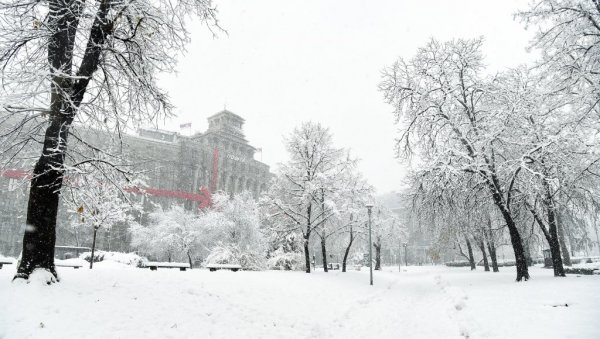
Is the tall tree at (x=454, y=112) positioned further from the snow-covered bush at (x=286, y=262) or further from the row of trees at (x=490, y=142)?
the snow-covered bush at (x=286, y=262)

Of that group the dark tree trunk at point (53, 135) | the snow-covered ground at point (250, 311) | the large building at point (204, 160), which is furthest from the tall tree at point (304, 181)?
the large building at point (204, 160)

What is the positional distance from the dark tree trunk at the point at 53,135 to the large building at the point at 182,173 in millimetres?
35768

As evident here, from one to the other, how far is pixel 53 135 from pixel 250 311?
6.45 meters

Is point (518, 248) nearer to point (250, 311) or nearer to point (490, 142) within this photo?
point (490, 142)

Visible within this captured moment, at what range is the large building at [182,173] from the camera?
147 ft

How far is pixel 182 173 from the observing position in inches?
2355

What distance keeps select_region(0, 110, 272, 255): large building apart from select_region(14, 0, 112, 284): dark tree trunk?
35768 mm

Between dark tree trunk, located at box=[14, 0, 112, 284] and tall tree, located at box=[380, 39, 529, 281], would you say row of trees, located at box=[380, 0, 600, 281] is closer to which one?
tall tree, located at box=[380, 39, 529, 281]

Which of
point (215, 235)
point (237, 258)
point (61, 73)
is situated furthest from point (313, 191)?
point (61, 73)

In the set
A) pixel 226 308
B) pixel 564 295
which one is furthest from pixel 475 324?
pixel 226 308

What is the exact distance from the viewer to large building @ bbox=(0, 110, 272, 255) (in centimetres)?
4481

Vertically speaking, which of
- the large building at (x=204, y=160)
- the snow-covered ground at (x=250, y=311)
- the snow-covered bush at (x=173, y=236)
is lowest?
the snow-covered ground at (x=250, y=311)

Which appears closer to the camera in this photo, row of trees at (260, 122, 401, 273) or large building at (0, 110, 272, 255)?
row of trees at (260, 122, 401, 273)

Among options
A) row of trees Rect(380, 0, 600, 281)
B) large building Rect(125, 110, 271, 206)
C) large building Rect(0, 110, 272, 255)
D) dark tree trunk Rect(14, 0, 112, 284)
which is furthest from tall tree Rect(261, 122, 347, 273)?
large building Rect(125, 110, 271, 206)
